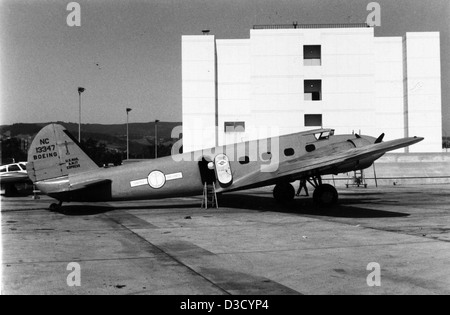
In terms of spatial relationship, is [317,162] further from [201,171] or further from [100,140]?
[100,140]

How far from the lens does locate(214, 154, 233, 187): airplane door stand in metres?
20.3

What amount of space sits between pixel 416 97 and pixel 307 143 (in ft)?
138

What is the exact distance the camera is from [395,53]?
196 ft

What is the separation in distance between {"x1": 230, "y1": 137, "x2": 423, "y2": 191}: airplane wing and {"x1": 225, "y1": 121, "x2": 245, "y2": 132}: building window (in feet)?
122

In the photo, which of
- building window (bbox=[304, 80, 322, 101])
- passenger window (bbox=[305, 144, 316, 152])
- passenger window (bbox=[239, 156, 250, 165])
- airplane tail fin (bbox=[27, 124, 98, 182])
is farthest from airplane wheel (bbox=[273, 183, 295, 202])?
building window (bbox=[304, 80, 322, 101])

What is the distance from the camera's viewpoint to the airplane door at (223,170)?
20.3 m

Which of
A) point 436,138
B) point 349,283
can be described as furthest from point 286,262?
point 436,138

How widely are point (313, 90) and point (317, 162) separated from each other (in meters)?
42.2

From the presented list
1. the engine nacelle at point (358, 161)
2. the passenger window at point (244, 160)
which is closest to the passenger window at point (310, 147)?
the engine nacelle at point (358, 161)

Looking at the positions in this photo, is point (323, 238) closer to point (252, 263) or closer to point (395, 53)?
point (252, 263)

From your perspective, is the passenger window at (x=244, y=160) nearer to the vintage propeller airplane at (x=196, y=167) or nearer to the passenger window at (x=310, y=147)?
the vintage propeller airplane at (x=196, y=167)

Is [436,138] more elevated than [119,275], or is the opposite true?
[436,138]

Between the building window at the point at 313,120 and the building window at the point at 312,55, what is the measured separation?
6.26 meters
